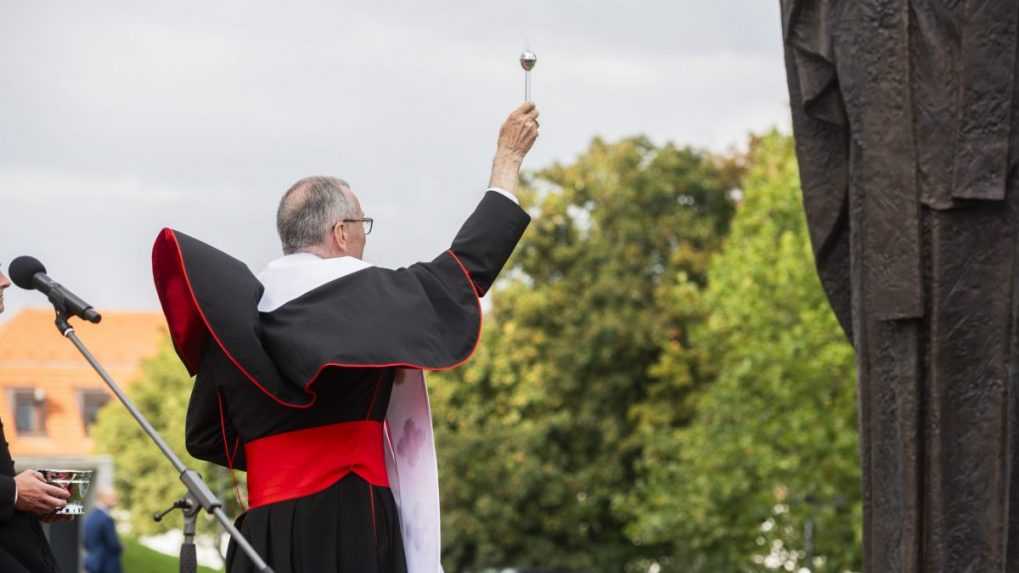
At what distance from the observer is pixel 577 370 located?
43750mm

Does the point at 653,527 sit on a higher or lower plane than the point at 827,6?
lower

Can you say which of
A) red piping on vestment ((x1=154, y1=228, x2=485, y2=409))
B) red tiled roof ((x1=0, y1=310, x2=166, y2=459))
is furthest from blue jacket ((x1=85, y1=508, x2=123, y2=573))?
red tiled roof ((x1=0, y1=310, x2=166, y2=459))

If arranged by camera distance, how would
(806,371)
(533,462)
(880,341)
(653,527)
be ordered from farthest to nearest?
(533,462) < (653,527) < (806,371) < (880,341)

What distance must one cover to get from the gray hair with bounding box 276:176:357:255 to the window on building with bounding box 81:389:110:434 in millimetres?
71504

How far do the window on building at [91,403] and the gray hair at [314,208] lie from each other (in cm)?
7150

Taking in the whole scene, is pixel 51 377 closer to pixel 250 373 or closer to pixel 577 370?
pixel 577 370

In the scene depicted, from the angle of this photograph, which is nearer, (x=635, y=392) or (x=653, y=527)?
(x=653, y=527)

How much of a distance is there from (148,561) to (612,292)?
28.6m

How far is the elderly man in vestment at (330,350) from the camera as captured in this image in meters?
5.83

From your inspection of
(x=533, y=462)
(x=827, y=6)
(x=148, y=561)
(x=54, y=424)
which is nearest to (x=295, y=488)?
(x=827, y=6)

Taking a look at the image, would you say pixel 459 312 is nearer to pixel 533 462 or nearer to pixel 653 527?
pixel 653 527

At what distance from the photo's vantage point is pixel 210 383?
19.8 ft

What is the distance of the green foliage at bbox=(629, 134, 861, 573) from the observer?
33.7 meters

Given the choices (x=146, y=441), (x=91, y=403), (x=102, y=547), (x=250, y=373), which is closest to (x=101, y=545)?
(x=102, y=547)
